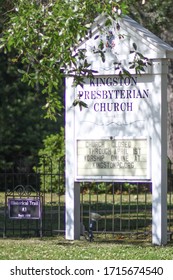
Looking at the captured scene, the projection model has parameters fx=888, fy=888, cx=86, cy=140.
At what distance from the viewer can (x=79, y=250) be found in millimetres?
12500

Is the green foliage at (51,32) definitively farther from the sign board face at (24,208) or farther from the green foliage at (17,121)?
the green foliage at (17,121)

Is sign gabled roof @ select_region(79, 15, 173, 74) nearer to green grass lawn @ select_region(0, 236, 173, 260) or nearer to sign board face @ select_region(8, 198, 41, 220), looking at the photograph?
sign board face @ select_region(8, 198, 41, 220)

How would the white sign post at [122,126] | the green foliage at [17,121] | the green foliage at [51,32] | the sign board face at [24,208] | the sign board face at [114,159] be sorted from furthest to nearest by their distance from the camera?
the green foliage at [17,121]
the sign board face at [24,208]
the sign board face at [114,159]
the white sign post at [122,126]
the green foliage at [51,32]

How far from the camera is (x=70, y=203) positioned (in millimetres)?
13859

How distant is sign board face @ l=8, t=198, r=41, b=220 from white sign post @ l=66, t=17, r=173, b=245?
0.50m

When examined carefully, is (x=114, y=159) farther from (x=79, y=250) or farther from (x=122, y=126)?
(x=79, y=250)

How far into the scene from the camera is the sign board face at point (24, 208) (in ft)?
45.5

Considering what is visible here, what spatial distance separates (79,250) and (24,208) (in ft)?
5.74

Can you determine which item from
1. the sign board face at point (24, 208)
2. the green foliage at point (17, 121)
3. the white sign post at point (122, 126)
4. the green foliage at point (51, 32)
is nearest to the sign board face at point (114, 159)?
the white sign post at point (122, 126)

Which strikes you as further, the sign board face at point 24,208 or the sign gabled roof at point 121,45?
the sign board face at point 24,208

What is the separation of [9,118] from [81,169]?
1543cm

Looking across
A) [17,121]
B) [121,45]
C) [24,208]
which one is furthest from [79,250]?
[17,121]

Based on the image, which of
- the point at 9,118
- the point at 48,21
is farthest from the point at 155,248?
the point at 9,118

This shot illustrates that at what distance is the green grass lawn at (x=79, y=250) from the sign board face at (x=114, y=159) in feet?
3.43
